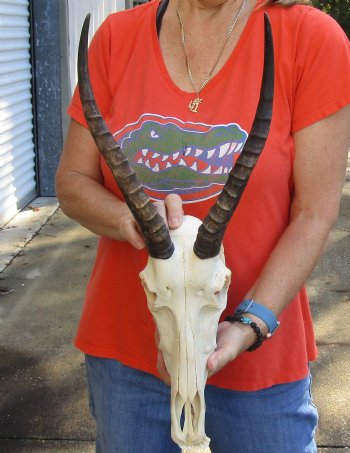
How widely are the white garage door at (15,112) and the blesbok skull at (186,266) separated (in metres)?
5.77

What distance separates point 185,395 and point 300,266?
516mm

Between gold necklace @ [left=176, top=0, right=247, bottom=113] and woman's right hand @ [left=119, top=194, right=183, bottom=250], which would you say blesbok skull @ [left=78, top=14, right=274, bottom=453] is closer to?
woman's right hand @ [left=119, top=194, right=183, bottom=250]

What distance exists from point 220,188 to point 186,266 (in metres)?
0.31

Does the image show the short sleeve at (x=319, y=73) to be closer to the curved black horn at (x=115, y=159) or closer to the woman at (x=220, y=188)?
the woman at (x=220, y=188)

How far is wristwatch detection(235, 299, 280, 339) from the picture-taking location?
212cm

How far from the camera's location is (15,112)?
8023 mm

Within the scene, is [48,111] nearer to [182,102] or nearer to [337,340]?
[337,340]

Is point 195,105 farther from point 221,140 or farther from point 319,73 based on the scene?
point 319,73

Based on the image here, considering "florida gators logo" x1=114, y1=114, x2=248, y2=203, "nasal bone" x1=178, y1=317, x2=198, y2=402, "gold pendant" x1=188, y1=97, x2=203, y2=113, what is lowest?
"nasal bone" x1=178, y1=317, x2=198, y2=402

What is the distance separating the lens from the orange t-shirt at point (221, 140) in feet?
7.02

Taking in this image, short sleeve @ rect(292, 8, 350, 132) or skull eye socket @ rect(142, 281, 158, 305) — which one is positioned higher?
short sleeve @ rect(292, 8, 350, 132)

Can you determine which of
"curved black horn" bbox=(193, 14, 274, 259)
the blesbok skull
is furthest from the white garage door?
"curved black horn" bbox=(193, 14, 274, 259)

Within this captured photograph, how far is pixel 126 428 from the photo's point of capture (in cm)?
238

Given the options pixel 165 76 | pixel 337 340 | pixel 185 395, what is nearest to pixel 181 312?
pixel 185 395
